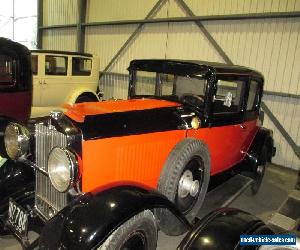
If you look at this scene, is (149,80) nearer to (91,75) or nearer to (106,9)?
(91,75)

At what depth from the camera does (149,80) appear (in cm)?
340

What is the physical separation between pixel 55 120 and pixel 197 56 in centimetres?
568

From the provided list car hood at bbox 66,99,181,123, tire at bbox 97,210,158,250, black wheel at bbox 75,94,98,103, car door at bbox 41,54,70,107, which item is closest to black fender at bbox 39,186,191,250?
tire at bbox 97,210,158,250

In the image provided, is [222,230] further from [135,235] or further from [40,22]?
[40,22]

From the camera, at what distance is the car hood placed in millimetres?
2219

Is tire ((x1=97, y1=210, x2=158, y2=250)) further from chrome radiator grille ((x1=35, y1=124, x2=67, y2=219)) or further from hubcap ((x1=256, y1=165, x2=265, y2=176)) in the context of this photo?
hubcap ((x1=256, y1=165, x2=265, y2=176))

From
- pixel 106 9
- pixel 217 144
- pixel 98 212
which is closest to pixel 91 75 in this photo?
pixel 106 9

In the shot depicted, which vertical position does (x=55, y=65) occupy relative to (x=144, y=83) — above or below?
above

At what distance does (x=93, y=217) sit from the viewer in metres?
1.73

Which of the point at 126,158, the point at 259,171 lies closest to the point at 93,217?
the point at 126,158

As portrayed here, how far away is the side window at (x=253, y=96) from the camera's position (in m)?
3.67

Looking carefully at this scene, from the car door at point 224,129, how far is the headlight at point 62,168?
4.56ft

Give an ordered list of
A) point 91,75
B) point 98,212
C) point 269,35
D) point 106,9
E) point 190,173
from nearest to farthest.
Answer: point 98,212 → point 190,173 → point 269,35 → point 91,75 → point 106,9

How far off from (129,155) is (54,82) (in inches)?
222
